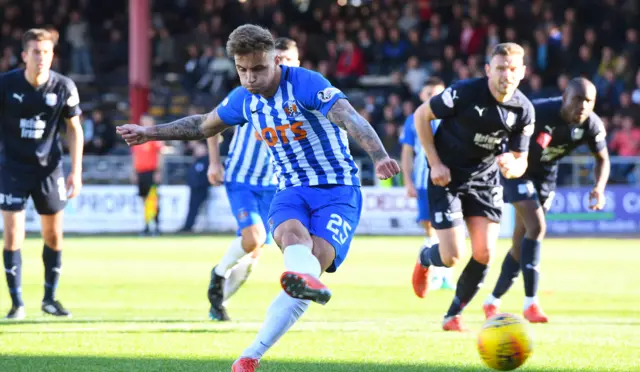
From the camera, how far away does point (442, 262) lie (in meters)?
9.20

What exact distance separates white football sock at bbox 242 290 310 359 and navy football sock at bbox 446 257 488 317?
3.11 metres

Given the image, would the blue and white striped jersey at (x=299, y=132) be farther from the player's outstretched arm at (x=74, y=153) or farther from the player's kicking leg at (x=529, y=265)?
the player's kicking leg at (x=529, y=265)

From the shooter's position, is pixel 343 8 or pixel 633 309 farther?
pixel 343 8

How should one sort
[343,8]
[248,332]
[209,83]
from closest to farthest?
[248,332] < [209,83] < [343,8]

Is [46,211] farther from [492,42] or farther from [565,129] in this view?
[492,42]

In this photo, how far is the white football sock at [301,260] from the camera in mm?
6023

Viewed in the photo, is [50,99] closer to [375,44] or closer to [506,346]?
[506,346]

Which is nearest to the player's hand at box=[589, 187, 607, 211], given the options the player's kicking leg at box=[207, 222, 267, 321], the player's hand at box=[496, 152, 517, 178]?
the player's hand at box=[496, 152, 517, 178]

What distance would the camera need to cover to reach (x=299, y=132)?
21.9ft

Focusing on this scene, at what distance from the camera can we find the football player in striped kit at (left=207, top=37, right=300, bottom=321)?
31.6 ft

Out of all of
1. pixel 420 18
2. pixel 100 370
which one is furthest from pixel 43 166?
pixel 420 18

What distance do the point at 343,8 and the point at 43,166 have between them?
2393 cm

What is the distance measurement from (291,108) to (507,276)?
4.31 metres

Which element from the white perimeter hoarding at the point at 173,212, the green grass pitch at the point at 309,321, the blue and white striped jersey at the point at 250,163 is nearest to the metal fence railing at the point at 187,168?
the white perimeter hoarding at the point at 173,212
